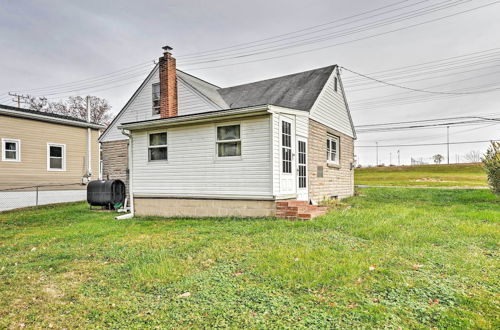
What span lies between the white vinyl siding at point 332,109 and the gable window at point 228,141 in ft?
10.1

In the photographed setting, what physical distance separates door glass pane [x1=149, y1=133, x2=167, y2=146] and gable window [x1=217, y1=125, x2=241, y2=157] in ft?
7.26

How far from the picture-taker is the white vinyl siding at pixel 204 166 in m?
7.80

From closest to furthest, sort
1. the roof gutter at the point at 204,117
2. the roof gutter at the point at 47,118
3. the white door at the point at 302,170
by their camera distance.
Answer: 1. the roof gutter at the point at 204,117
2. the white door at the point at 302,170
3. the roof gutter at the point at 47,118

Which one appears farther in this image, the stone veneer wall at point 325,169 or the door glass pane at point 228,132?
the stone veneer wall at point 325,169

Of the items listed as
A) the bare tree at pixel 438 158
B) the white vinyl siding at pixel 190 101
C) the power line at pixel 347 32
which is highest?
the power line at pixel 347 32

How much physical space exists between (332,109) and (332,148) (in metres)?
1.68

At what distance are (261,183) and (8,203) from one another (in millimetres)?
12565

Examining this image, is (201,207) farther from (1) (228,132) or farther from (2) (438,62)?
(2) (438,62)

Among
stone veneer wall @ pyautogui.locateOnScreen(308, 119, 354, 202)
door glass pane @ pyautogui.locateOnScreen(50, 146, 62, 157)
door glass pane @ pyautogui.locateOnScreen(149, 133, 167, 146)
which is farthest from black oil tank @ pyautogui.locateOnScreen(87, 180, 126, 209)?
stone veneer wall @ pyautogui.locateOnScreen(308, 119, 354, 202)

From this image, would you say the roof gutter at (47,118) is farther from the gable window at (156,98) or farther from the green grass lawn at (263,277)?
the green grass lawn at (263,277)

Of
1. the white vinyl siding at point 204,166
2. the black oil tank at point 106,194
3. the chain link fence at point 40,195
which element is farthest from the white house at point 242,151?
the chain link fence at point 40,195

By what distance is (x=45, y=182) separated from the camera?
14.1 metres

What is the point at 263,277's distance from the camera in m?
3.52

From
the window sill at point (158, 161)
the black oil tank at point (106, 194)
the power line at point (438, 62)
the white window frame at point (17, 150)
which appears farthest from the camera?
the power line at point (438, 62)
